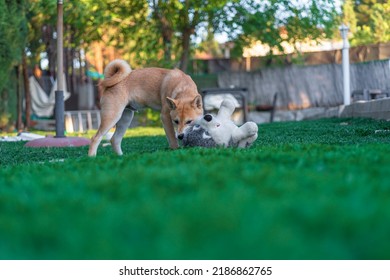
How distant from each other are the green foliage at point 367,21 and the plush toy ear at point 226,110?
22392 mm

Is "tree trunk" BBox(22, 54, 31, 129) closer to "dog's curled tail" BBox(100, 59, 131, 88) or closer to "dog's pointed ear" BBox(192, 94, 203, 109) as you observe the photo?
"dog's curled tail" BBox(100, 59, 131, 88)

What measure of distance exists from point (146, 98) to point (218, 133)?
4.29 feet

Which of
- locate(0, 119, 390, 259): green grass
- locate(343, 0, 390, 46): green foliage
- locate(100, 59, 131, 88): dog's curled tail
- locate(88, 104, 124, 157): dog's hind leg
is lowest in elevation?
locate(0, 119, 390, 259): green grass

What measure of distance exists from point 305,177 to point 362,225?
1051 mm

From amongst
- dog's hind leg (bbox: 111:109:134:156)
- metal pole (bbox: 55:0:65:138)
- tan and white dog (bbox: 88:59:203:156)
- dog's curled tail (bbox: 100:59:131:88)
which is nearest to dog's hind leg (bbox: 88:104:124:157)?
tan and white dog (bbox: 88:59:203:156)

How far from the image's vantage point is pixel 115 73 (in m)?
6.75

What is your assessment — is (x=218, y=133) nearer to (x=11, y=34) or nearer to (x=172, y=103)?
(x=172, y=103)

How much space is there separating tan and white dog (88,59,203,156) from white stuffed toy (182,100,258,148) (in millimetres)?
365

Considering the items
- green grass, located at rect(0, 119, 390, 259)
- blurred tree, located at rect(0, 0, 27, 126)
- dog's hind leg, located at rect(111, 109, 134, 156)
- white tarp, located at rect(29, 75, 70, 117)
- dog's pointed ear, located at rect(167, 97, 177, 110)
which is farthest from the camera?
white tarp, located at rect(29, 75, 70, 117)

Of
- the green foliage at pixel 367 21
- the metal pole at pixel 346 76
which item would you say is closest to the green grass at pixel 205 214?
the metal pole at pixel 346 76

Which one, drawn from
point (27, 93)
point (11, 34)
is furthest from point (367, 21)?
point (11, 34)

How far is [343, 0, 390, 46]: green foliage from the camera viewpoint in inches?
1127

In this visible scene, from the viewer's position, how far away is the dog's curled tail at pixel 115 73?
6598 millimetres

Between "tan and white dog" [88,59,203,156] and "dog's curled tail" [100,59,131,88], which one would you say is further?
"dog's curled tail" [100,59,131,88]
